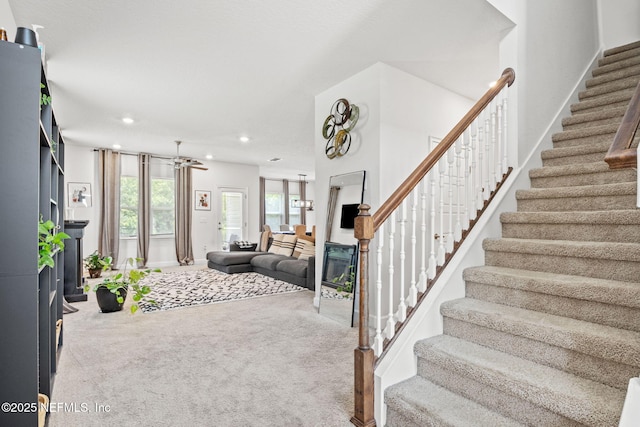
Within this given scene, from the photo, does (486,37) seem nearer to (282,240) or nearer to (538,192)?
(538,192)

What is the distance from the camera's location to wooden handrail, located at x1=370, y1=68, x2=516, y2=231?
Answer: 1868mm

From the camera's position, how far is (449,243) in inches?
89.7

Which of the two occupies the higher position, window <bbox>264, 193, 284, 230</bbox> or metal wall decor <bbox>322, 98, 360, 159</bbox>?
metal wall decor <bbox>322, 98, 360, 159</bbox>

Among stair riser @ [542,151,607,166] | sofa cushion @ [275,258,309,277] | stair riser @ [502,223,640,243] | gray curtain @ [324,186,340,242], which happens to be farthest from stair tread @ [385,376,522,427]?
sofa cushion @ [275,258,309,277]

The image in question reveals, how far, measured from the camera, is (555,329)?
5.16ft

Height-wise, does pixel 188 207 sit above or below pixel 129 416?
above

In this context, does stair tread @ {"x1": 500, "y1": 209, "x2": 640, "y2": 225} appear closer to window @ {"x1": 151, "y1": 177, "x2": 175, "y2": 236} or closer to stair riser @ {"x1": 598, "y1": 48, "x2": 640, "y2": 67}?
stair riser @ {"x1": 598, "y1": 48, "x2": 640, "y2": 67}

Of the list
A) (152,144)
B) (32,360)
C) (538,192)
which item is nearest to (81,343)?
(32,360)

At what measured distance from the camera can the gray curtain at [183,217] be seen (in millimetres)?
8242

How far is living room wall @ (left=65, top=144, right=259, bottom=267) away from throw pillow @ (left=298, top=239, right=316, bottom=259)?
138 inches

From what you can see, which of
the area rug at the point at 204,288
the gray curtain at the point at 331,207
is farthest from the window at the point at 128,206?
the gray curtain at the point at 331,207

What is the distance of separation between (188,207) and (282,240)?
277 cm

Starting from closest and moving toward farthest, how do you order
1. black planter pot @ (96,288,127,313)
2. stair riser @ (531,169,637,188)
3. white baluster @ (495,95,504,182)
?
stair riser @ (531,169,637,188), white baluster @ (495,95,504,182), black planter pot @ (96,288,127,313)

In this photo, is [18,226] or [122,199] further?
[122,199]
